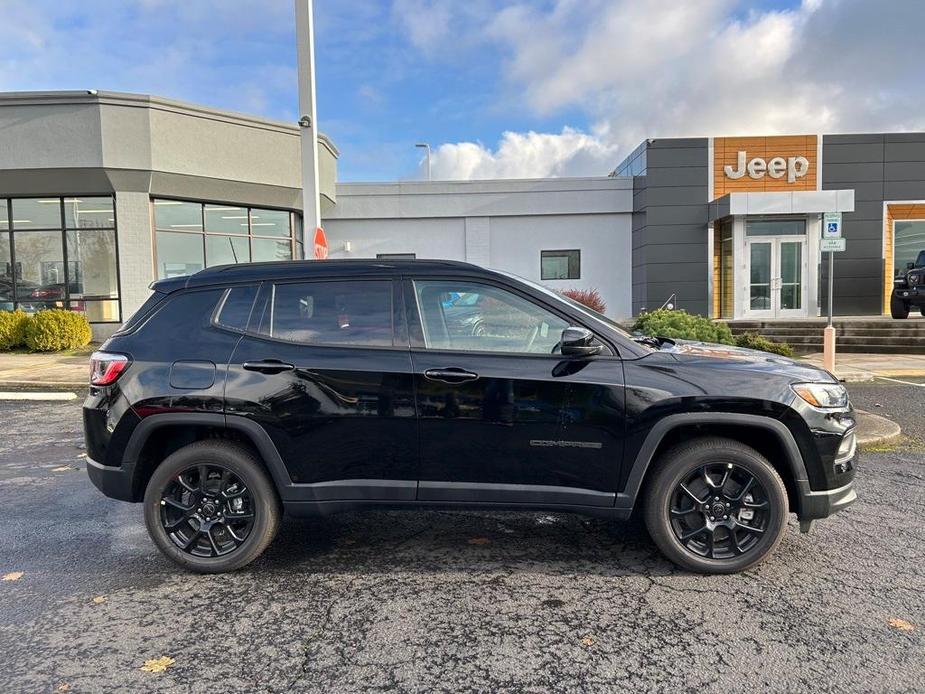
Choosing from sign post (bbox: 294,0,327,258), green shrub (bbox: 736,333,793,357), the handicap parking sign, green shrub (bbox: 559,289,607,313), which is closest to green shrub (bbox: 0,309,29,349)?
sign post (bbox: 294,0,327,258)

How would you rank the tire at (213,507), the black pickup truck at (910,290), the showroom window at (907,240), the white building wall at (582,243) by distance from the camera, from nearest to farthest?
1. the tire at (213,507)
2. the black pickup truck at (910,290)
3. the showroom window at (907,240)
4. the white building wall at (582,243)

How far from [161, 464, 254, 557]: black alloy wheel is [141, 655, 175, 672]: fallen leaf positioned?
0.87m

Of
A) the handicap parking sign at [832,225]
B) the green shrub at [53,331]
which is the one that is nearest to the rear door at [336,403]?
the handicap parking sign at [832,225]

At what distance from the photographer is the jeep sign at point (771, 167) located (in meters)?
19.6

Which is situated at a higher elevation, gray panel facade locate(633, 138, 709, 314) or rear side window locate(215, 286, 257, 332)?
gray panel facade locate(633, 138, 709, 314)

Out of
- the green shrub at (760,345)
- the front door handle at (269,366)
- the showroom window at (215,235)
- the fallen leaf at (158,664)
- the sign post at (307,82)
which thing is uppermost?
the sign post at (307,82)

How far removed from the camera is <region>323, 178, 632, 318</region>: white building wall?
21.3 metres

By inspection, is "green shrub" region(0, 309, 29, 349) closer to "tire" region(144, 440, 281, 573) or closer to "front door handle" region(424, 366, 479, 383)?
"tire" region(144, 440, 281, 573)

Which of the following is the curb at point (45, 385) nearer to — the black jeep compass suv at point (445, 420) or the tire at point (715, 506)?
the black jeep compass suv at point (445, 420)

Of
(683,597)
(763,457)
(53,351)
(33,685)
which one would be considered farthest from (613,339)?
(53,351)

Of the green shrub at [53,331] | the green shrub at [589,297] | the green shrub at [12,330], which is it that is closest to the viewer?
the green shrub at [53,331]

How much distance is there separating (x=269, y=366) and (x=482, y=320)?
1256 millimetres

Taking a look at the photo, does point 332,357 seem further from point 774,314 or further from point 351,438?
point 774,314

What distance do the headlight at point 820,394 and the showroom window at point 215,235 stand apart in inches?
633
